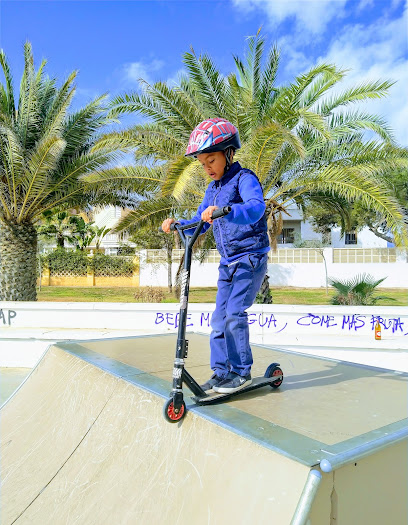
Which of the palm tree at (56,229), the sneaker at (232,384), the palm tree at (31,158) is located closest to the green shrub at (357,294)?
the palm tree at (31,158)

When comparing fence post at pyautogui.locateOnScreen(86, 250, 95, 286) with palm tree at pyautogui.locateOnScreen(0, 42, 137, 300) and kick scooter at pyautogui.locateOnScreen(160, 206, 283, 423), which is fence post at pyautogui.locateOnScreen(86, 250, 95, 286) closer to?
palm tree at pyautogui.locateOnScreen(0, 42, 137, 300)

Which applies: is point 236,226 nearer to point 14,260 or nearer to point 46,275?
point 14,260

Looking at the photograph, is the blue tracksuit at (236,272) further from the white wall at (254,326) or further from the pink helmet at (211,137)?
the white wall at (254,326)

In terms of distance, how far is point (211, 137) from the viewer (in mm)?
2545

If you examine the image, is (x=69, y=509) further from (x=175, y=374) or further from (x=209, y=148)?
(x=209, y=148)

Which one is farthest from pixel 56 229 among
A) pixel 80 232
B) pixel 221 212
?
pixel 221 212

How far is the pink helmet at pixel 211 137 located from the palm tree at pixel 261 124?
237 inches

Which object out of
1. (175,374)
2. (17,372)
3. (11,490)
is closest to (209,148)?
(175,374)

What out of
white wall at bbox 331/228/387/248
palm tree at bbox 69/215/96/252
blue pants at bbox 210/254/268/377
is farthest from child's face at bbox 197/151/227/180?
white wall at bbox 331/228/387/248

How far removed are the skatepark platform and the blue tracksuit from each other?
29cm

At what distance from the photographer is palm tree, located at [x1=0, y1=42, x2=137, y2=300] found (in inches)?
388

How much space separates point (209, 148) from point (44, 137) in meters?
8.66

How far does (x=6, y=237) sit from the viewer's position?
10.6m

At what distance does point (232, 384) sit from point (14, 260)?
934 cm
